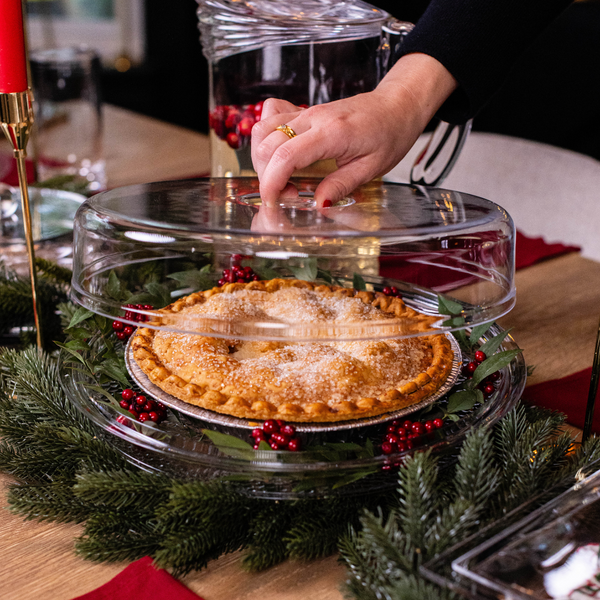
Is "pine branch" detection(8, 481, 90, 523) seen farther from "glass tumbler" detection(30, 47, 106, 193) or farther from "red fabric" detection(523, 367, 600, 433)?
"glass tumbler" detection(30, 47, 106, 193)

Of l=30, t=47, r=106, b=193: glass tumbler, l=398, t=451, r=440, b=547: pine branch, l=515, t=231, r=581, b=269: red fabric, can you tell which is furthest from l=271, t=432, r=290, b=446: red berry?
l=30, t=47, r=106, b=193: glass tumbler

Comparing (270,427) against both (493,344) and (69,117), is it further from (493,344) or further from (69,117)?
(69,117)

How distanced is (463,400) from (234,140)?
61 centimetres

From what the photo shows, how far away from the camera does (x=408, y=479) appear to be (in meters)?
0.55

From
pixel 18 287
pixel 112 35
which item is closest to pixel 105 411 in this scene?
pixel 18 287

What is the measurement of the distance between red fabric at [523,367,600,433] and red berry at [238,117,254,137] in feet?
1.91

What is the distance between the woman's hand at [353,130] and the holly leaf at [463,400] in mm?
243

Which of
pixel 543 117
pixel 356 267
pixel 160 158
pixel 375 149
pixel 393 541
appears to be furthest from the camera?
pixel 543 117

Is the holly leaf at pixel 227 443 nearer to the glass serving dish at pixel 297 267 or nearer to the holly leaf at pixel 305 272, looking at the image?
the glass serving dish at pixel 297 267

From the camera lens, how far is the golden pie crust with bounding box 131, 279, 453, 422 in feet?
2.00

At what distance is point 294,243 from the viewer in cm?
59

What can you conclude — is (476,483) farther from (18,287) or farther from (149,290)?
(18,287)

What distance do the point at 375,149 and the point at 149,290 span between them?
13.0 inches

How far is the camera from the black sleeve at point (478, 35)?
2.90ft
